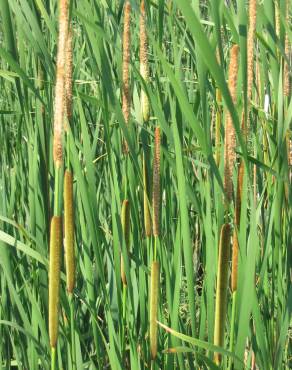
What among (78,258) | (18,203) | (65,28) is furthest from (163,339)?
(65,28)

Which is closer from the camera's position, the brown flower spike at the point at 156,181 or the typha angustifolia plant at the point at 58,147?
the typha angustifolia plant at the point at 58,147

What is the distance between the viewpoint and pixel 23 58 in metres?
1.05

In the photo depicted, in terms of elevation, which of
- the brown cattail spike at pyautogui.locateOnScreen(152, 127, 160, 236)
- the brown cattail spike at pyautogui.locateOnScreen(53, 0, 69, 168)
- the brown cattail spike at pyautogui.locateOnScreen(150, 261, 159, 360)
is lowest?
the brown cattail spike at pyautogui.locateOnScreen(150, 261, 159, 360)

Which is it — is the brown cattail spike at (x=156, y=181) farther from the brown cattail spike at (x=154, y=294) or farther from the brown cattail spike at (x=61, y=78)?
the brown cattail spike at (x=61, y=78)

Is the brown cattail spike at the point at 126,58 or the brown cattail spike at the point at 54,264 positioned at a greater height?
the brown cattail spike at the point at 126,58

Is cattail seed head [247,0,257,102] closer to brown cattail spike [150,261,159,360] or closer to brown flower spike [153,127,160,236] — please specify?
brown flower spike [153,127,160,236]

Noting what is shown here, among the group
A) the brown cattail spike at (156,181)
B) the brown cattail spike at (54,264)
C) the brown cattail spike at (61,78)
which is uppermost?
the brown cattail spike at (61,78)

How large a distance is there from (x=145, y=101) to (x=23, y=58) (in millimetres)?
235

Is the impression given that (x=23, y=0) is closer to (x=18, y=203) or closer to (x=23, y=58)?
(x=23, y=58)

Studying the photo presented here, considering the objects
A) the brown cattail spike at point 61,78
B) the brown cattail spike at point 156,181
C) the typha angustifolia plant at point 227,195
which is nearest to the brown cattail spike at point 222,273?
the typha angustifolia plant at point 227,195

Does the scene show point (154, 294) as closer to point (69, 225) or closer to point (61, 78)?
point (69, 225)

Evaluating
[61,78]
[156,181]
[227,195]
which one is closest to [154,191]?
[156,181]

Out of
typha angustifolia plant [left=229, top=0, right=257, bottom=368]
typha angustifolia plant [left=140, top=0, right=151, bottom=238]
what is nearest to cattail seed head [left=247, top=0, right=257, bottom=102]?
typha angustifolia plant [left=229, top=0, right=257, bottom=368]

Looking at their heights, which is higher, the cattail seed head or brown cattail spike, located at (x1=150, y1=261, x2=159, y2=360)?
the cattail seed head
